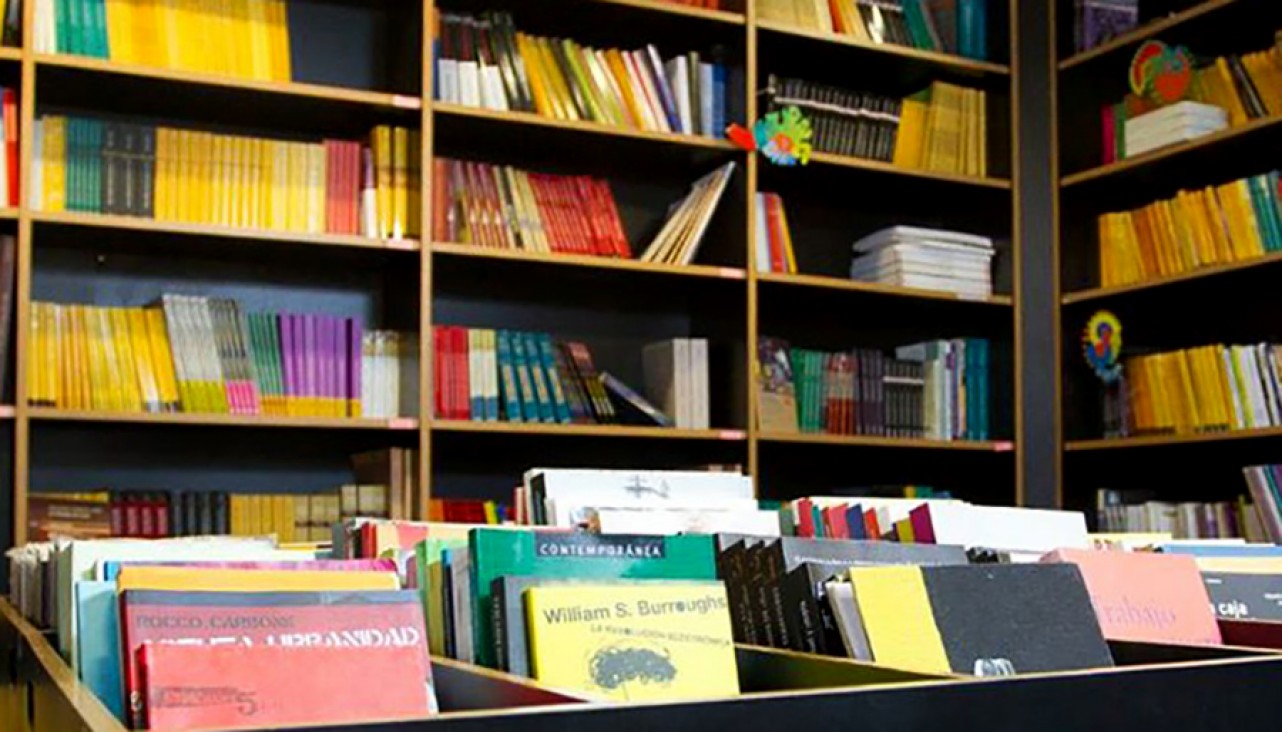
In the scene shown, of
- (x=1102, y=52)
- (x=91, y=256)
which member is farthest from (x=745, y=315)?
(x=91, y=256)

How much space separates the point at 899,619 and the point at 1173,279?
123 inches

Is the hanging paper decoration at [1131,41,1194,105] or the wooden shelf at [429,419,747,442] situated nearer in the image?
the wooden shelf at [429,419,747,442]

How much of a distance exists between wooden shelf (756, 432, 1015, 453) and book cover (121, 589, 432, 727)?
2.94 meters

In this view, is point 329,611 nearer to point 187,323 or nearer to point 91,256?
point 187,323

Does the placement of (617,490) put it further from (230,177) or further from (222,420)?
(230,177)

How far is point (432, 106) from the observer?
3.82 m

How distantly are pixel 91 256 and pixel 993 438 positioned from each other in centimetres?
254

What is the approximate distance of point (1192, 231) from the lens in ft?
13.9

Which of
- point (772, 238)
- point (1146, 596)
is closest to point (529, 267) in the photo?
point (772, 238)

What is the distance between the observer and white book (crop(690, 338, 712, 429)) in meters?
4.16

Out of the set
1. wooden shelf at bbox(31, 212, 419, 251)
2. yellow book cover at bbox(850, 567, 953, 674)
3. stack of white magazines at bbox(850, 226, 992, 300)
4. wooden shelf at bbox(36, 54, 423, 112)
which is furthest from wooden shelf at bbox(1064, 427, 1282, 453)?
yellow book cover at bbox(850, 567, 953, 674)

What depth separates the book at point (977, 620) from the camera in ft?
4.56

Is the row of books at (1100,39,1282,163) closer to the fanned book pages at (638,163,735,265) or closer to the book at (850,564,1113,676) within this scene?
the fanned book pages at (638,163,735,265)

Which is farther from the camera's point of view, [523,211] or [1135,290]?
[1135,290]
